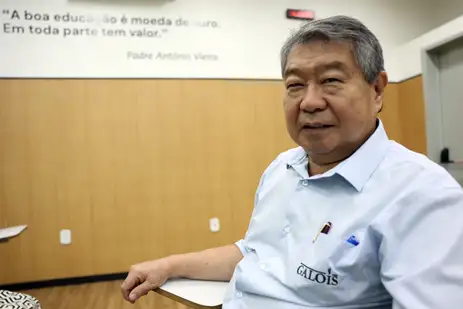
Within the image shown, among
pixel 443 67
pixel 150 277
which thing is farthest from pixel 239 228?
pixel 150 277

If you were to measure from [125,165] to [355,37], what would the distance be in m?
3.28

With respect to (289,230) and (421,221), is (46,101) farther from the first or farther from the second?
(421,221)

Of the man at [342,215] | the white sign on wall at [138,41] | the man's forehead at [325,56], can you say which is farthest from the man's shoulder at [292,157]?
the white sign on wall at [138,41]

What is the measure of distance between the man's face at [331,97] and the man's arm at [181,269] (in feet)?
1.41

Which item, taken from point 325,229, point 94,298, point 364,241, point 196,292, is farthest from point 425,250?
point 94,298

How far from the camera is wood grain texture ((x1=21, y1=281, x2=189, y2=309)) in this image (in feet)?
9.78

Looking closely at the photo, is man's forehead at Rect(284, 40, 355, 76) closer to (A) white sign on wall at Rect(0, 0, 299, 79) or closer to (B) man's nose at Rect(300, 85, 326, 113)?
(B) man's nose at Rect(300, 85, 326, 113)

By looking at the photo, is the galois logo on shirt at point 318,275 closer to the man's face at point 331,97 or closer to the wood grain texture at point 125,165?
the man's face at point 331,97

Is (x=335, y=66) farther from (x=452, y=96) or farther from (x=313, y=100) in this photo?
(x=452, y=96)

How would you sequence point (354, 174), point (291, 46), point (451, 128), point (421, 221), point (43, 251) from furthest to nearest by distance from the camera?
point (451, 128) < point (43, 251) < point (291, 46) < point (354, 174) < point (421, 221)

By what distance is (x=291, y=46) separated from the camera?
968 millimetres

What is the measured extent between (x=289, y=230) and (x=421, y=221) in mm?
330

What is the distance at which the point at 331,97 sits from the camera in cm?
91

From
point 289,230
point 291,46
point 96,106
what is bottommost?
point 289,230
